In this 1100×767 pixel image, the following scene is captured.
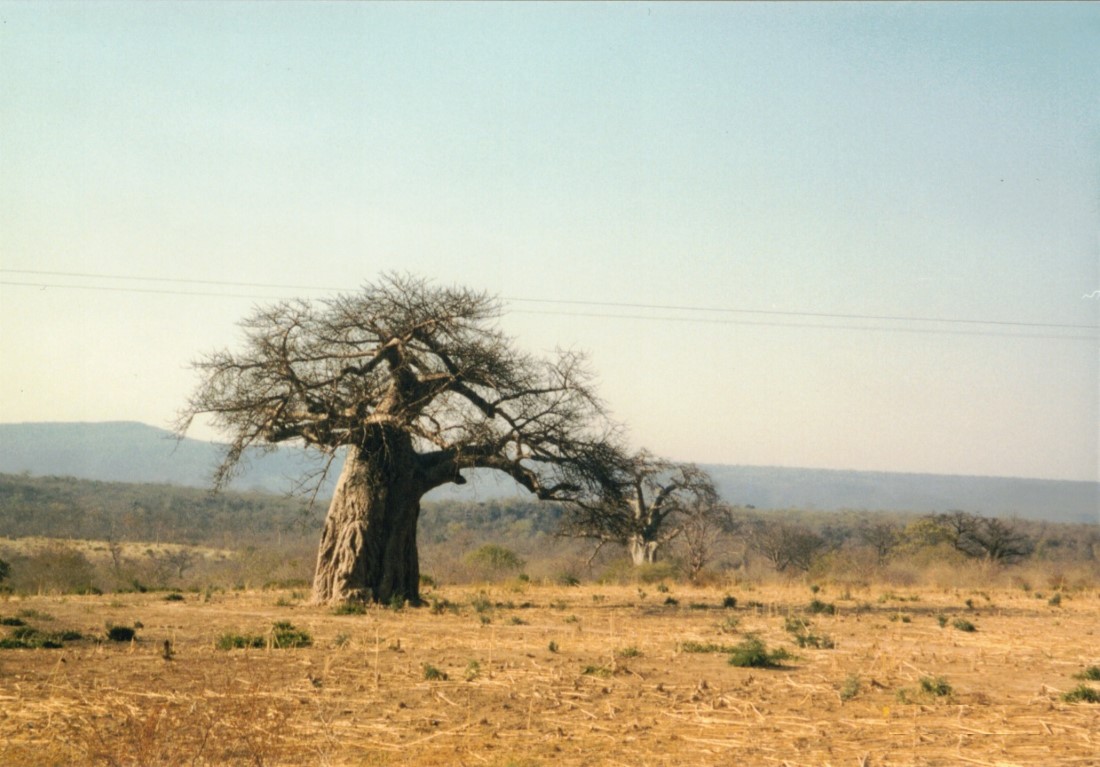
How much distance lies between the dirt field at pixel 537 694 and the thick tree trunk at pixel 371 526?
156cm

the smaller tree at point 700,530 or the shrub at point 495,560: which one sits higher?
the smaller tree at point 700,530

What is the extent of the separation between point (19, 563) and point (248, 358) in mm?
18361

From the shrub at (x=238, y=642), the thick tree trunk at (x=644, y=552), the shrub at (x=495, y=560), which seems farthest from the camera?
the shrub at (x=495, y=560)

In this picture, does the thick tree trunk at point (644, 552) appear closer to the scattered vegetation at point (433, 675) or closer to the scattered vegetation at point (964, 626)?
the scattered vegetation at point (964, 626)

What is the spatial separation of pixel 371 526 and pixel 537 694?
32.3 feet

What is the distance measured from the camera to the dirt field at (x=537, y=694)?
25.7 feet

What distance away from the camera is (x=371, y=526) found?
63.8ft

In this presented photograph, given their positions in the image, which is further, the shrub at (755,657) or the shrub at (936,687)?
the shrub at (755,657)

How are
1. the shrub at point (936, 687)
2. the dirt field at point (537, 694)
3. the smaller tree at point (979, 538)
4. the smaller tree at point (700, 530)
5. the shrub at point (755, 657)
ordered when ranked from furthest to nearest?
the smaller tree at point (979, 538), the smaller tree at point (700, 530), the shrub at point (755, 657), the shrub at point (936, 687), the dirt field at point (537, 694)

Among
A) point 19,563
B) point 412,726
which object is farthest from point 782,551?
point 412,726

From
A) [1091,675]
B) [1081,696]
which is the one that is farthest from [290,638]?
[1091,675]

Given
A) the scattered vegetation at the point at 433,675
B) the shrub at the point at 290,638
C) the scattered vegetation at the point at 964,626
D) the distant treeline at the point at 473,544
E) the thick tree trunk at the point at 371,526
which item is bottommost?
the distant treeline at the point at 473,544

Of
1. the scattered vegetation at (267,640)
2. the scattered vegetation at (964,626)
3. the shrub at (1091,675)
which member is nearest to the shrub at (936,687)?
the shrub at (1091,675)

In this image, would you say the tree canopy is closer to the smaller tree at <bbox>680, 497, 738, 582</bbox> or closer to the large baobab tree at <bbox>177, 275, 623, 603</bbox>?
the large baobab tree at <bbox>177, 275, 623, 603</bbox>
